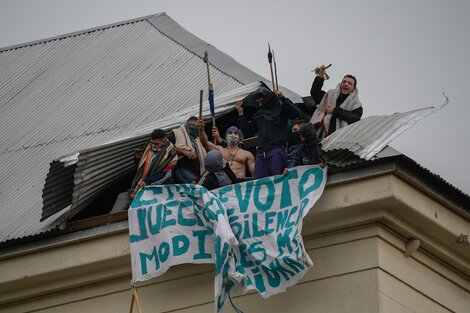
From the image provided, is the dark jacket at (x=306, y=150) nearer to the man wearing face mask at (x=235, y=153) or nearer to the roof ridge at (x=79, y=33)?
the man wearing face mask at (x=235, y=153)

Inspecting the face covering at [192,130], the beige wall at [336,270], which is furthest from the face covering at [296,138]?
the face covering at [192,130]

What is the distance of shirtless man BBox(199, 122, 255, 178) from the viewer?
Answer: 24703 millimetres

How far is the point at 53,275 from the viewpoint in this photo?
2448 cm

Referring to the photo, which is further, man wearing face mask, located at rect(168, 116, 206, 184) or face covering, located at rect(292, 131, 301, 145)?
man wearing face mask, located at rect(168, 116, 206, 184)

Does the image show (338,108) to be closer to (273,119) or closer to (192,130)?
(273,119)

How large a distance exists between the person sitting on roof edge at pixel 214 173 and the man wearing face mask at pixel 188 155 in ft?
1.43

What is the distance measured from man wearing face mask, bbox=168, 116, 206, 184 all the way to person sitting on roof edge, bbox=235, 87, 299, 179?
0.96 meters

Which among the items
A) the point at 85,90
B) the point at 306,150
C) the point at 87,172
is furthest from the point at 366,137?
the point at 85,90

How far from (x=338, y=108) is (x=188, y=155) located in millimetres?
2370

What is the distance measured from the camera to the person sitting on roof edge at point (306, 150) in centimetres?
2277

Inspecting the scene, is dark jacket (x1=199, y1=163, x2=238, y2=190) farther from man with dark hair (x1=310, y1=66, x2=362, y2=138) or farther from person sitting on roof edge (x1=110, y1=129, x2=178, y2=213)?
man with dark hair (x1=310, y1=66, x2=362, y2=138)

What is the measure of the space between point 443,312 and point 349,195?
225 cm

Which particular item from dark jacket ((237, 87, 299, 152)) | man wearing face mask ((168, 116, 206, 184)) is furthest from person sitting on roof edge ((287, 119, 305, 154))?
man wearing face mask ((168, 116, 206, 184))

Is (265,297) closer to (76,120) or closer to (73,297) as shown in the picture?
(73,297)
